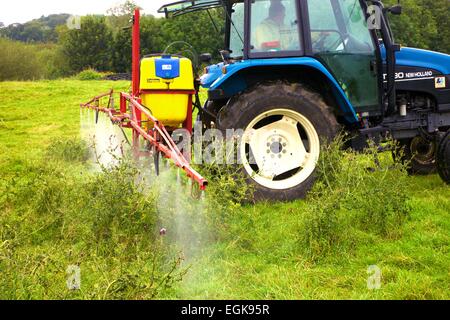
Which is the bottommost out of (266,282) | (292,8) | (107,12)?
(266,282)

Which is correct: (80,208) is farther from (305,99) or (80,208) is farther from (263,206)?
(305,99)

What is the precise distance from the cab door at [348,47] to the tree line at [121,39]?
2960cm

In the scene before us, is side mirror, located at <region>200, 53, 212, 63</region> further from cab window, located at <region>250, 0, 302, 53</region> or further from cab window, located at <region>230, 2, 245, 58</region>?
cab window, located at <region>250, 0, 302, 53</region>

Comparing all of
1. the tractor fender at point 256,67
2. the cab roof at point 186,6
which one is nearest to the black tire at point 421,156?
the tractor fender at point 256,67

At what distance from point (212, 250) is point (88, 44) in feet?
148

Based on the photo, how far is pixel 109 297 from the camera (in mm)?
3266

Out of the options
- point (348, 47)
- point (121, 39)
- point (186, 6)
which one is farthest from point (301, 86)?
point (121, 39)

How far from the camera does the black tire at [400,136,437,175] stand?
276 inches

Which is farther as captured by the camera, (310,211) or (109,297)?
(310,211)

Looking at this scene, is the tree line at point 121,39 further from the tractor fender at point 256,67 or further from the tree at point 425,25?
the tractor fender at point 256,67

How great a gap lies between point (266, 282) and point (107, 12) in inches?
2036

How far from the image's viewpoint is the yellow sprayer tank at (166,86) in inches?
245

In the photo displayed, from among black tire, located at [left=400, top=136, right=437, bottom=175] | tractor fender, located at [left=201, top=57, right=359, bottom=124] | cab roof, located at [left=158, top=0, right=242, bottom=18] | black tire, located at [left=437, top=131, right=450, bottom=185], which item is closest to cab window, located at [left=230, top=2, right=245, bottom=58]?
cab roof, located at [left=158, top=0, right=242, bottom=18]

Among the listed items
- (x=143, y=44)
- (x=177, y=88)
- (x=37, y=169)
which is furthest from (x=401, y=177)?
(x=143, y=44)
